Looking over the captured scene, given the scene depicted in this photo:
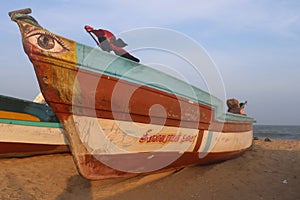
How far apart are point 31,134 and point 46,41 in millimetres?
3919

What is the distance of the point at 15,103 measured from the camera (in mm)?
7227

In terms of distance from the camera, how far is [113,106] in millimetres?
4004

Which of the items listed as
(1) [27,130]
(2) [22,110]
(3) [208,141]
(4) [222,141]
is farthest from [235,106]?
(2) [22,110]

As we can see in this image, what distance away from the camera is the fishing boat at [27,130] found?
6.53 metres

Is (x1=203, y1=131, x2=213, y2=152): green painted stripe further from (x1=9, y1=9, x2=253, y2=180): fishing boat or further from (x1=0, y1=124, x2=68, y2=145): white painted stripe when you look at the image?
(x1=0, y1=124, x2=68, y2=145): white painted stripe

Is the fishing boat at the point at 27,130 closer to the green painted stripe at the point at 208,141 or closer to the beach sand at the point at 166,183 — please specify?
the beach sand at the point at 166,183

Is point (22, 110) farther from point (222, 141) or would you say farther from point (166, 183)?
point (222, 141)

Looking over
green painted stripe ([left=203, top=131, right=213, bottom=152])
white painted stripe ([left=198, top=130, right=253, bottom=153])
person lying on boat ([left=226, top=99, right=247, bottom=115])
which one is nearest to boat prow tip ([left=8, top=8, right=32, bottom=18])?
white painted stripe ([left=198, top=130, right=253, bottom=153])

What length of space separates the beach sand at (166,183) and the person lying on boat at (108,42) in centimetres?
243

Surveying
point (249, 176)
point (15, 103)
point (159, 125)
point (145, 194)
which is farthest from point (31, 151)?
point (249, 176)

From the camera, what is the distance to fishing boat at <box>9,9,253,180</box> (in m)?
3.59

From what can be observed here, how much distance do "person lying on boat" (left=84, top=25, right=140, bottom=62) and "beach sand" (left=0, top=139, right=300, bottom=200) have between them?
243 centimetres

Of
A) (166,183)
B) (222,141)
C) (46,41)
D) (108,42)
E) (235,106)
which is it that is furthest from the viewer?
(235,106)

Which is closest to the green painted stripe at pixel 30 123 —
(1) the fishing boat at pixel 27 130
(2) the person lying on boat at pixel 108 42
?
(1) the fishing boat at pixel 27 130
